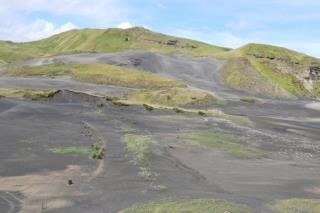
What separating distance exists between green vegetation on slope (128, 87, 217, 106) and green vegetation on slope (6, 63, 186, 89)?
9764mm

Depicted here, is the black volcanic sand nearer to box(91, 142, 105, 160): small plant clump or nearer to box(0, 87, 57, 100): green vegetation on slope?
box(91, 142, 105, 160): small plant clump

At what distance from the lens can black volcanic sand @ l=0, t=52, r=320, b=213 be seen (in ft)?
86.1

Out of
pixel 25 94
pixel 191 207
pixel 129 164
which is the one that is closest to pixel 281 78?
pixel 25 94

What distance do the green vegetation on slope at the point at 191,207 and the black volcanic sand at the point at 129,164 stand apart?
2.76 feet

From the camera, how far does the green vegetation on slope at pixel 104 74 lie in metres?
107

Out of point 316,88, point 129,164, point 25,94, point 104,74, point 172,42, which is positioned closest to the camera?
point 129,164

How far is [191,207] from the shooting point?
24.1 metres

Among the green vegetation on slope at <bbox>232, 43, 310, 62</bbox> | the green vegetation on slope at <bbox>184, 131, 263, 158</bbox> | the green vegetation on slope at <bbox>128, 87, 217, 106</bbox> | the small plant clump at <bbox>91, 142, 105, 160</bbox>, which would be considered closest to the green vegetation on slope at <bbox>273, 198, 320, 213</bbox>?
the small plant clump at <bbox>91, 142, 105, 160</bbox>

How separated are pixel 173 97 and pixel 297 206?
216 ft

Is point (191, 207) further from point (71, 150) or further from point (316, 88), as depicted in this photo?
point (316, 88)

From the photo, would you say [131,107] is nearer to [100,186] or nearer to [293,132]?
[293,132]

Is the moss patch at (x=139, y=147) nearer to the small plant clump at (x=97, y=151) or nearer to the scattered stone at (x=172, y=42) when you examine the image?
the small plant clump at (x=97, y=151)

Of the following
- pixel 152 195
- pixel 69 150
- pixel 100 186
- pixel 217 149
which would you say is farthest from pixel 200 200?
pixel 217 149

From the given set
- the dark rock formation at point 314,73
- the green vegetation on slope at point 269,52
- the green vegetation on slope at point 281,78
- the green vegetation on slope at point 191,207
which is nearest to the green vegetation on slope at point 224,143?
the green vegetation on slope at point 191,207
